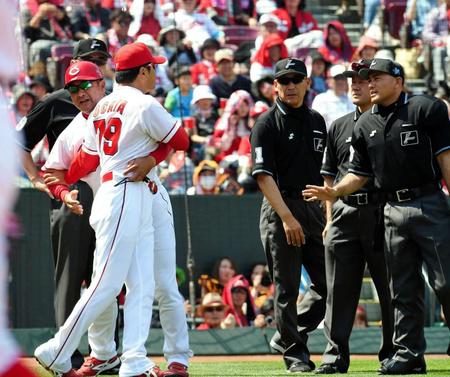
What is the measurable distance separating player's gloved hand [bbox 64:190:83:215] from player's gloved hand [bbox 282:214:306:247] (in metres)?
1.49

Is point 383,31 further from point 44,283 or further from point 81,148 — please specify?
point 81,148

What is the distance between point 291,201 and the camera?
816 cm

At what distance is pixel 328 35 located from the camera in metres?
16.4

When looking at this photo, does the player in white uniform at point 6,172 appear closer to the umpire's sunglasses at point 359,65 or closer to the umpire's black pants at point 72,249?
the umpire's black pants at point 72,249

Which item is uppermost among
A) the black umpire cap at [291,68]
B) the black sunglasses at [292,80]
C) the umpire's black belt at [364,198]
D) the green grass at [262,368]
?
the black umpire cap at [291,68]

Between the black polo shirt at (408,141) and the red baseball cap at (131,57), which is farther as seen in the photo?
the black polo shirt at (408,141)

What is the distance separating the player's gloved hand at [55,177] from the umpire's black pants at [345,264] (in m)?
1.97

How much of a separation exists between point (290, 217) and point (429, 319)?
4919 millimetres

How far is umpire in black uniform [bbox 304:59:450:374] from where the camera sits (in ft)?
24.2

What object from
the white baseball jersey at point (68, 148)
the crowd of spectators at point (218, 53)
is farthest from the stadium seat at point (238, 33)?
the white baseball jersey at point (68, 148)

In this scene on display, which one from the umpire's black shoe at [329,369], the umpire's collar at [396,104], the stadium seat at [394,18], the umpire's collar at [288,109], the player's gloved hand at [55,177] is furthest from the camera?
the stadium seat at [394,18]

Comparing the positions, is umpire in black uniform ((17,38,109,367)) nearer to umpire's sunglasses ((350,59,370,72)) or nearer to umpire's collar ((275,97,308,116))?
umpire's collar ((275,97,308,116))

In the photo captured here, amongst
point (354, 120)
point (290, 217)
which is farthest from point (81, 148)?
point (354, 120)

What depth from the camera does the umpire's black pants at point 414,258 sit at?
7.35 meters
